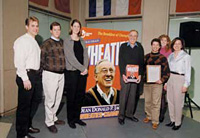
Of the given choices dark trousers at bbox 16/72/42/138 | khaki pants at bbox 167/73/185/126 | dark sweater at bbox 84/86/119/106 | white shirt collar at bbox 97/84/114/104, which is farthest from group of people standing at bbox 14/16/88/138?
khaki pants at bbox 167/73/185/126

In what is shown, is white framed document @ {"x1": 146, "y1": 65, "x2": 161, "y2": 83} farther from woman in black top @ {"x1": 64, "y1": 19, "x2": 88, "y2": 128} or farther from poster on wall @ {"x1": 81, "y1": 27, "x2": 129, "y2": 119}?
woman in black top @ {"x1": 64, "y1": 19, "x2": 88, "y2": 128}

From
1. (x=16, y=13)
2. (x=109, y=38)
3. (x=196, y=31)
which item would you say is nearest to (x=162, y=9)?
(x=196, y=31)

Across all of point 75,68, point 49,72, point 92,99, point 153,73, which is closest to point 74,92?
point 75,68

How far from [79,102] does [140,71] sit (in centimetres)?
114

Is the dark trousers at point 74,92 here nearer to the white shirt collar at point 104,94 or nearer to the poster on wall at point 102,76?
the poster on wall at point 102,76

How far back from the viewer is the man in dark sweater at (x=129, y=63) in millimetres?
2910

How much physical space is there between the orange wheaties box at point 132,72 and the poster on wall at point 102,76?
38 centimetres

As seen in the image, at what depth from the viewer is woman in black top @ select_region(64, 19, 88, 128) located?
255 centimetres

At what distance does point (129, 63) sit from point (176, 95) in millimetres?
888

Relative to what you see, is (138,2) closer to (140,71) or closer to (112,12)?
(112,12)

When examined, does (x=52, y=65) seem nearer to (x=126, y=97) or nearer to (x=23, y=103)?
(x=23, y=103)

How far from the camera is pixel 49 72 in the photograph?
2.49 m

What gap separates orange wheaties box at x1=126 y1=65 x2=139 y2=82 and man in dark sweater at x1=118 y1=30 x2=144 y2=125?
0.16 ft

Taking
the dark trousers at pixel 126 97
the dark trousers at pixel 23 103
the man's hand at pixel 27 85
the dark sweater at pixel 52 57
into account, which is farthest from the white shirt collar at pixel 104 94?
the man's hand at pixel 27 85
